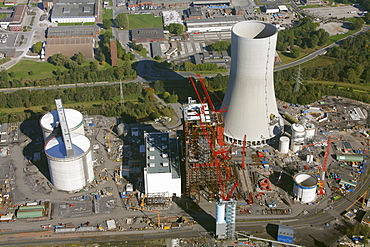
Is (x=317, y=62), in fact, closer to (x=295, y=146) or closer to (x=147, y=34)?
(x=295, y=146)

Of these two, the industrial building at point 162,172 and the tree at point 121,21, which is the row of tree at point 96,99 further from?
the tree at point 121,21

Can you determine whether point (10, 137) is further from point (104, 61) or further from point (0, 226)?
point (104, 61)

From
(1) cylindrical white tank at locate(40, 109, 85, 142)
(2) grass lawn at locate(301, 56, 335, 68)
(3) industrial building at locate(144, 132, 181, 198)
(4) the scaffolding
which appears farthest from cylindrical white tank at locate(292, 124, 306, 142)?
(1) cylindrical white tank at locate(40, 109, 85, 142)

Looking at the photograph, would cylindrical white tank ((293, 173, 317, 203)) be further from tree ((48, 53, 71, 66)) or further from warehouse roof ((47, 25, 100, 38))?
warehouse roof ((47, 25, 100, 38))

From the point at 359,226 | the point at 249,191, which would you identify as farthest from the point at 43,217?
the point at 359,226

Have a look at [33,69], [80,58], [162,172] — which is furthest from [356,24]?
[33,69]

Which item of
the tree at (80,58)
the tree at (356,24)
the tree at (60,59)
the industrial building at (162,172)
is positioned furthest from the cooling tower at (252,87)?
the tree at (356,24)
